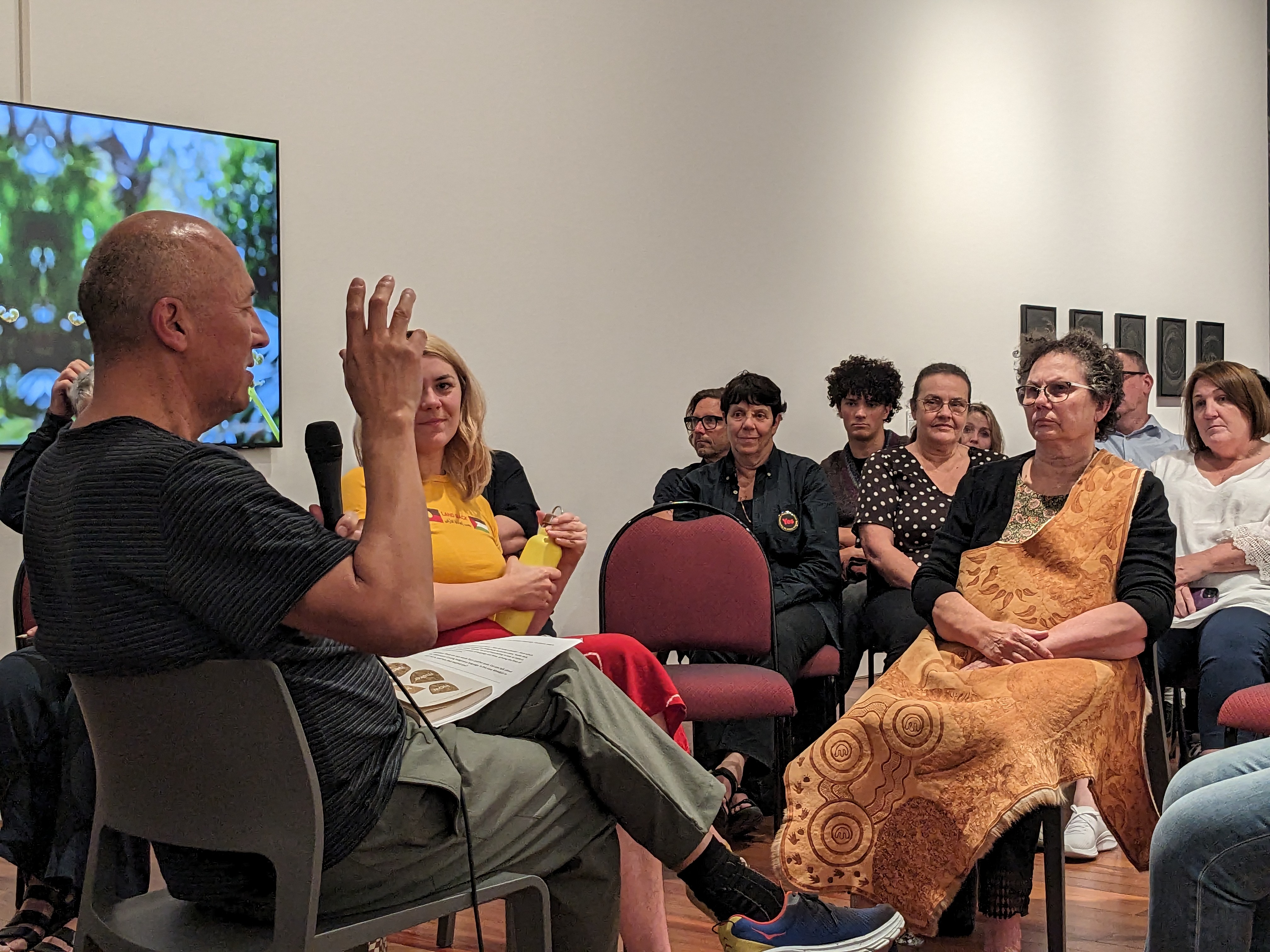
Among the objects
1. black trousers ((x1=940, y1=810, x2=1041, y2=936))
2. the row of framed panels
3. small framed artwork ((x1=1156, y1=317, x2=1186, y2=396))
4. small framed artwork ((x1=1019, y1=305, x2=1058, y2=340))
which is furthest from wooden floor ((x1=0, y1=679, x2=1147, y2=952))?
small framed artwork ((x1=1156, y1=317, x2=1186, y2=396))

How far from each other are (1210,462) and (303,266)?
3.12 metres

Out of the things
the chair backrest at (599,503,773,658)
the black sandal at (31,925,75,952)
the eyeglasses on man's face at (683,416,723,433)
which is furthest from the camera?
the eyeglasses on man's face at (683,416,723,433)

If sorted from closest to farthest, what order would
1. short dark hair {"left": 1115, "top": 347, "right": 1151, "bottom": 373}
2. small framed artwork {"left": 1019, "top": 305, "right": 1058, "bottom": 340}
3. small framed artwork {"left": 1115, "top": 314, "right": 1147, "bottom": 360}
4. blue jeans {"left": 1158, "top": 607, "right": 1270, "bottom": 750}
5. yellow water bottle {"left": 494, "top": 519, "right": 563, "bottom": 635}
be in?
yellow water bottle {"left": 494, "top": 519, "right": 563, "bottom": 635} → blue jeans {"left": 1158, "top": 607, "right": 1270, "bottom": 750} → short dark hair {"left": 1115, "top": 347, "right": 1151, "bottom": 373} → small framed artwork {"left": 1019, "top": 305, "right": 1058, "bottom": 340} → small framed artwork {"left": 1115, "top": 314, "right": 1147, "bottom": 360}

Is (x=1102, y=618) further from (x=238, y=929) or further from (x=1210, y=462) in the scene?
(x=238, y=929)

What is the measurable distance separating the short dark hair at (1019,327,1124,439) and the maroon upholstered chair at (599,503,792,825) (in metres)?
1.02

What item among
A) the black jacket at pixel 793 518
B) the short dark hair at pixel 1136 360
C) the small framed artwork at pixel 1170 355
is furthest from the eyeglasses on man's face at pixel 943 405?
the small framed artwork at pixel 1170 355

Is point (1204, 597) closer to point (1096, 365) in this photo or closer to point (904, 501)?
point (904, 501)

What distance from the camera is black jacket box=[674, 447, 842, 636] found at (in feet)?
13.3

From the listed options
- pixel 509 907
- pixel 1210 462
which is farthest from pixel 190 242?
pixel 1210 462

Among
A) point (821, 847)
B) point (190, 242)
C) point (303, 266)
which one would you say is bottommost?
point (821, 847)

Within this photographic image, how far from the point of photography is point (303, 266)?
14.1 ft

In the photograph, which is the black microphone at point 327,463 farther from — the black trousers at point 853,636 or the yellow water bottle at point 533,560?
the black trousers at point 853,636

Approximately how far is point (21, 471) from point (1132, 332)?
7.10 metres

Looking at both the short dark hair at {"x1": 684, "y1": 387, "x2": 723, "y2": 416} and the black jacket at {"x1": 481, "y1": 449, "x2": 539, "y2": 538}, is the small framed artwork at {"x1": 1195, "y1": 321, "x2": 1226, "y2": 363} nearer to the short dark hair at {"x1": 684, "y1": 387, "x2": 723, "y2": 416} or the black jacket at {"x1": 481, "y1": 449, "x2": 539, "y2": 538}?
the short dark hair at {"x1": 684, "y1": 387, "x2": 723, "y2": 416}
